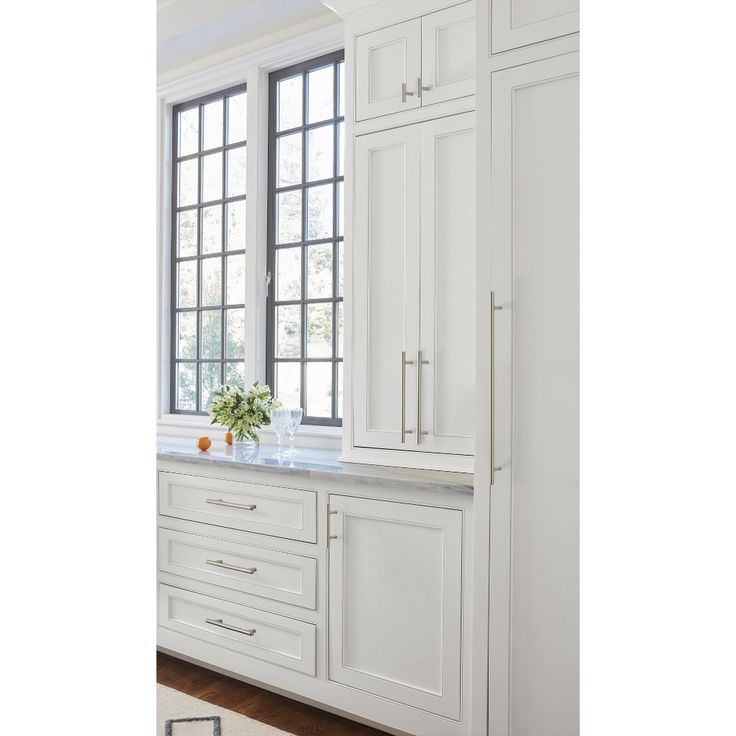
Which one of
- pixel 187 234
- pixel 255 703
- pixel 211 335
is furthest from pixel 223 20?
pixel 255 703

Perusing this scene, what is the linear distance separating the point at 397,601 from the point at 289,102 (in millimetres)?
2499

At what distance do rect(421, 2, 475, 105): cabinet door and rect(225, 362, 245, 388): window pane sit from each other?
72.7 inches

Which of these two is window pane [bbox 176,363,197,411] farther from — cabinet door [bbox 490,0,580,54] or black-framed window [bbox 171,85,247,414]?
cabinet door [bbox 490,0,580,54]

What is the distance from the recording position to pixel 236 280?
3668 millimetres

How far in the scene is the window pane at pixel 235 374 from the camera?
3.62 meters

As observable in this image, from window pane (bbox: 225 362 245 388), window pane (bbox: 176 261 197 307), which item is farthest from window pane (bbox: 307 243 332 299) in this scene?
window pane (bbox: 176 261 197 307)

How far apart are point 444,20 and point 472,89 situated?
0.28 metres

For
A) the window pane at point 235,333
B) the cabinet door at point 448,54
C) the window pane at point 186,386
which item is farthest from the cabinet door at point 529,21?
the window pane at point 186,386

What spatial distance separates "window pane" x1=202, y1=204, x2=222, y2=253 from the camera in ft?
12.3

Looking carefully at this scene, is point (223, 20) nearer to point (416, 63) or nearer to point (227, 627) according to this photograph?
point (416, 63)

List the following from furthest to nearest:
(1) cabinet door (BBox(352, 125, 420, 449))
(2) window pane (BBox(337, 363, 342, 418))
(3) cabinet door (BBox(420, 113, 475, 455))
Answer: (2) window pane (BBox(337, 363, 342, 418)), (1) cabinet door (BBox(352, 125, 420, 449)), (3) cabinet door (BBox(420, 113, 475, 455))

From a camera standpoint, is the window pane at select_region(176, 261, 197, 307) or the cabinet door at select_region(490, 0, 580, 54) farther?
the window pane at select_region(176, 261, 197, 307)
